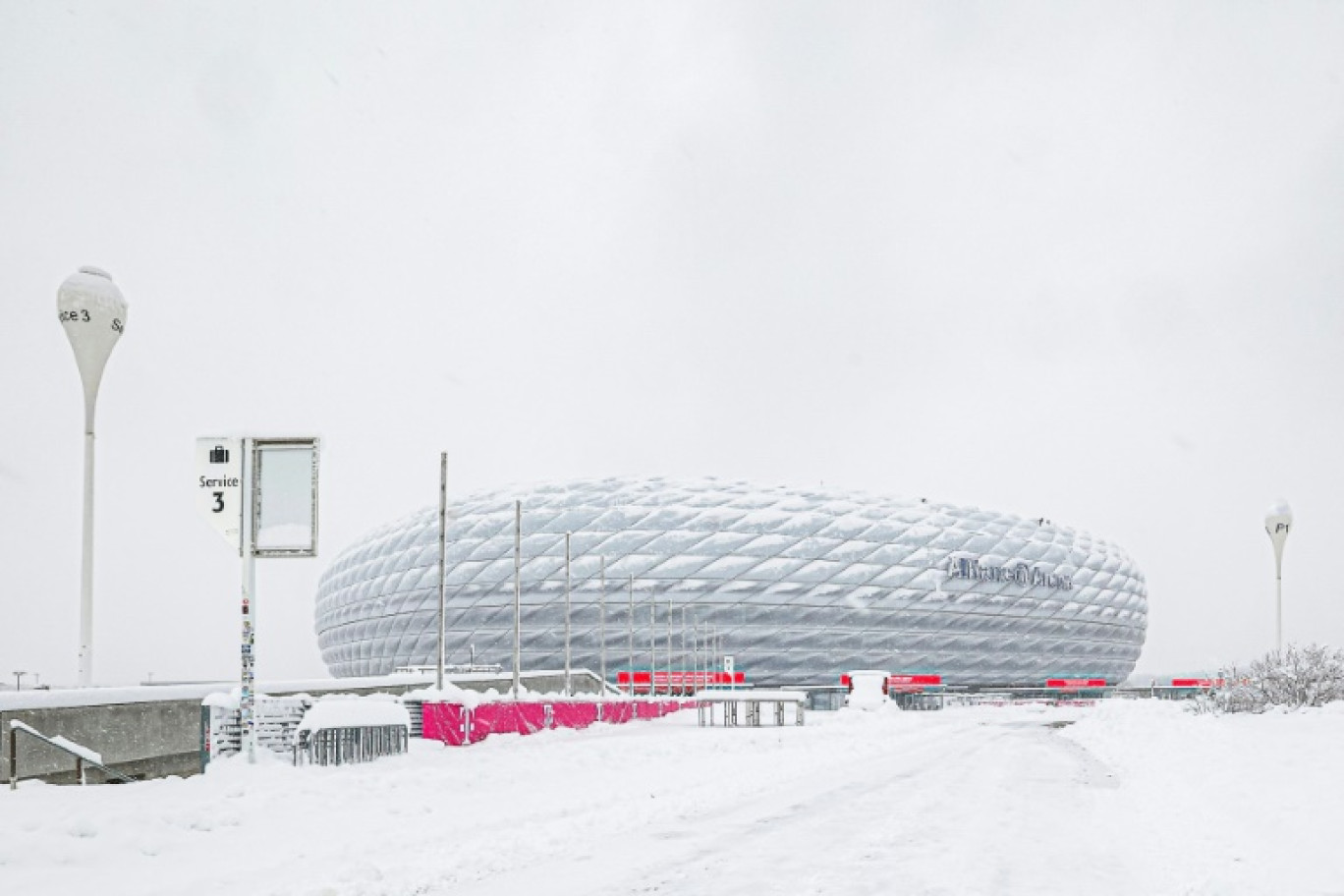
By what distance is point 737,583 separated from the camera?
359 feet

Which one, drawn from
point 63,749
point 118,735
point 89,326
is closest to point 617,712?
point 89,326

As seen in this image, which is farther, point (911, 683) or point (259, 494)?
point (911, 683)

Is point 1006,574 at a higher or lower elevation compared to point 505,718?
higher

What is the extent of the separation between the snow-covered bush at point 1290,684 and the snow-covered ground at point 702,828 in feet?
46.5

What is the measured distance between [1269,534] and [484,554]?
73849mm

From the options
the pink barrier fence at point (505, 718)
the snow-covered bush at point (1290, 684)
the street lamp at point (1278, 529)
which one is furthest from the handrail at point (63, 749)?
the street lamp at point (1278, 529)

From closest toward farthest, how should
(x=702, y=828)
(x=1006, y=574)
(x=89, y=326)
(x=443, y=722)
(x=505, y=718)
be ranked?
1. (x=702, y=828)
2. (x=89, y=326)
3. (x=443, y=722)
4. (x=505, y=718)
5. (x=1006, y=574)

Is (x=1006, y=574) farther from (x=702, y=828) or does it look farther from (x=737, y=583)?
(x=702, y=828)

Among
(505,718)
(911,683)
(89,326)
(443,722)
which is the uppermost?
(89,326)

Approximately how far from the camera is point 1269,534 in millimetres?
50250

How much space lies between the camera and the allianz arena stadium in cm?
10838

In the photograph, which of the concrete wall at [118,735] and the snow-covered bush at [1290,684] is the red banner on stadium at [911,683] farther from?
the concrete wall at [118,735]

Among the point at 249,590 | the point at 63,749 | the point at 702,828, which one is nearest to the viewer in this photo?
the point at 702,828

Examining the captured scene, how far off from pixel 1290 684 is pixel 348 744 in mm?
25768
